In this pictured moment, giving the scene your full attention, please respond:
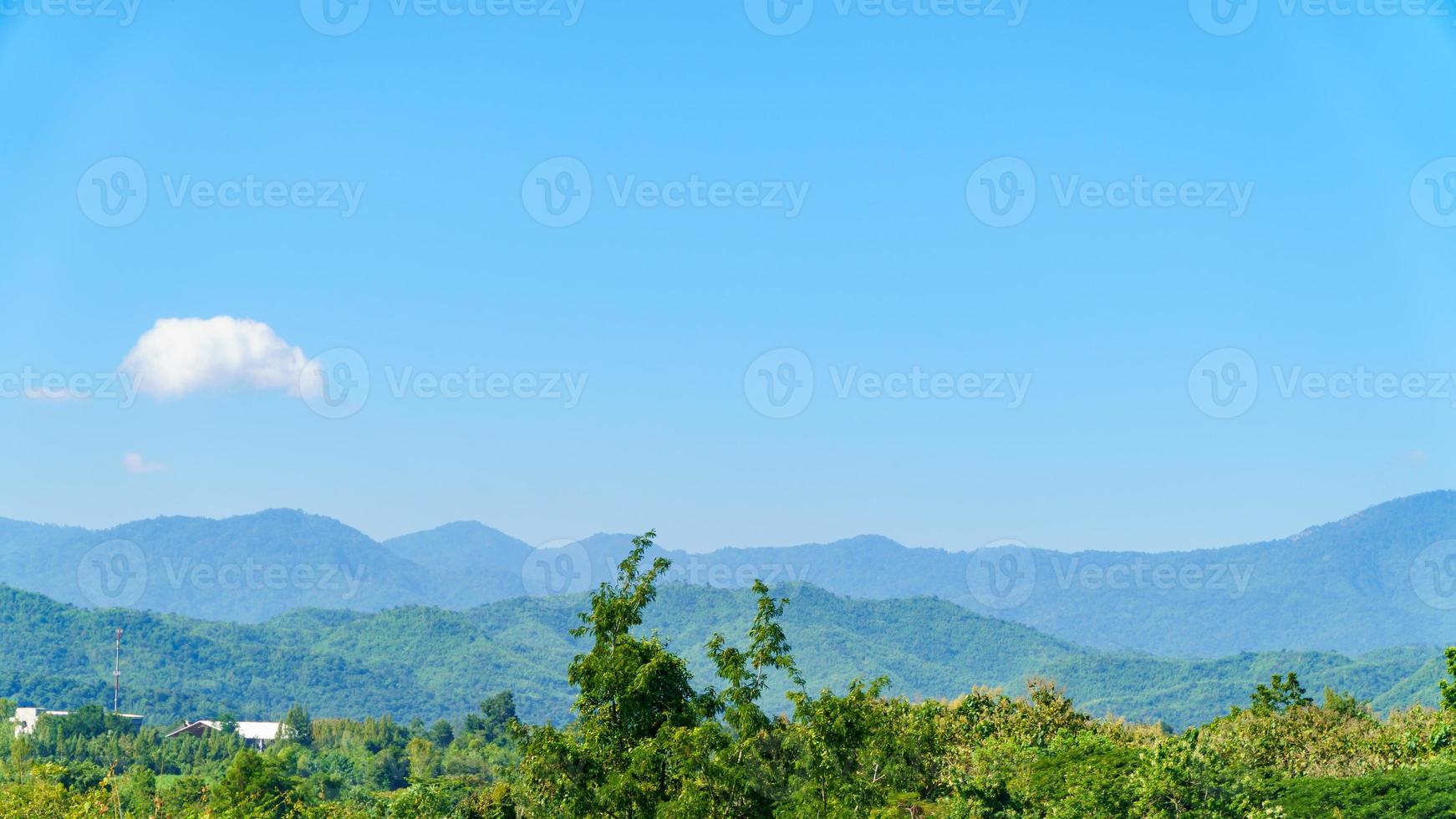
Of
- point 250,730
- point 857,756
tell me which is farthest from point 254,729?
point 857,756

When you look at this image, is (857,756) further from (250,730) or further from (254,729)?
(254,729)

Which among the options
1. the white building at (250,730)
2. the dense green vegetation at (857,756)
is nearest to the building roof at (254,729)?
the white building at (250,730)

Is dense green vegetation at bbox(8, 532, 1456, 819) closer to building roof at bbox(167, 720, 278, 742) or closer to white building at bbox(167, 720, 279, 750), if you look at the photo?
white building at bbox(167, 720, 279, 750)

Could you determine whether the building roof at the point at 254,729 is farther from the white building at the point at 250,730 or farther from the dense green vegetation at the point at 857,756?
the dense green vegetation at the point at 857,756

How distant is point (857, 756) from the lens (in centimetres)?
1950

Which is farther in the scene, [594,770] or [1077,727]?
[1077,727]

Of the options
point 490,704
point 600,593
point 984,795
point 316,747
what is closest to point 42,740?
point 316,747

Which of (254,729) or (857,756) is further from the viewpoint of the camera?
(254,729)

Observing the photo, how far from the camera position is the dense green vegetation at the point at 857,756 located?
18.9m

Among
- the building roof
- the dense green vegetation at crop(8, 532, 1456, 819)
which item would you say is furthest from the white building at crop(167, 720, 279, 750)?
the dense green vegetation at crop(8, 532, 1456, 819)

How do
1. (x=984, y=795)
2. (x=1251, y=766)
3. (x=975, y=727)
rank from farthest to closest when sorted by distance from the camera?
(x=975, y=727)
(x=1251, y=766)
(x=984, y=795)

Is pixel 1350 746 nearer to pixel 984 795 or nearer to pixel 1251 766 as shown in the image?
pixel 1251 766

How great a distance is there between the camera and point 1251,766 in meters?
36.0

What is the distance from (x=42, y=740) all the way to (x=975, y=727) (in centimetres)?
10432
